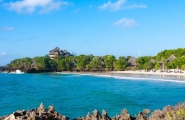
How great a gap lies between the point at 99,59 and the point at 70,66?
7858 millimetres

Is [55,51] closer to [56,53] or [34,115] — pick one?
[56,53]

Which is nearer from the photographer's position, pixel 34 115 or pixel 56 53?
pixel 34 115

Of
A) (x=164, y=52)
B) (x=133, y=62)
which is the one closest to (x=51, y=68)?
(x=133, y=62)

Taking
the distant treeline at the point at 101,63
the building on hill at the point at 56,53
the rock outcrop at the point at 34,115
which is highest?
the building on hill at the point at 56,53

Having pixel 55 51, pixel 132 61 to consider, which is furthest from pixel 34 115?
pixel 55 51

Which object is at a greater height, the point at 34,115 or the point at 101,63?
the point at 101,63

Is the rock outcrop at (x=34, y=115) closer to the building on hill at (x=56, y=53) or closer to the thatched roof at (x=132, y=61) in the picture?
the thatched roof at (x=132, y=61)

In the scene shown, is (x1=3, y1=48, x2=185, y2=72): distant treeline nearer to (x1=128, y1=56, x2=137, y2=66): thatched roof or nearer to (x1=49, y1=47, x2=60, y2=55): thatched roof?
(x1=128, y1=56, x2=137, y2=66): thatched roof

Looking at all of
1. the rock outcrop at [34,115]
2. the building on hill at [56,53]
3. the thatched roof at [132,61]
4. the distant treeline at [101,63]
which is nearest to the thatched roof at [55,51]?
the building on hill at [56,53]

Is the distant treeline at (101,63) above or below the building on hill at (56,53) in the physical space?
below

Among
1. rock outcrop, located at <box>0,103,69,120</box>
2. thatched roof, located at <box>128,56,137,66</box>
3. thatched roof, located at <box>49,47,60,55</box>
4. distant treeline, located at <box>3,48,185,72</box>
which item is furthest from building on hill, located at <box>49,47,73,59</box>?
rock outcrop, located at <box>0,103,69,120</box>

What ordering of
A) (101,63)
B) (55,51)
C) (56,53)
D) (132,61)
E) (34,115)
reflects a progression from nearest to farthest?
1. (34,115)
2. (132,61)
3. (101,63)
4. (56,53)
5. (55,51)

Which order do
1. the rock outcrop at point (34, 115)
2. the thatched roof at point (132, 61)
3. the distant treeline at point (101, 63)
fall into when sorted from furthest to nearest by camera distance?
the thatched roof at point (132, 61), the distant treeline at point (101, 63), the rock outcrop at point (34, 115)

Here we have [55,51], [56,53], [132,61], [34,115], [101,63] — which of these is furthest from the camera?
[55,51]
